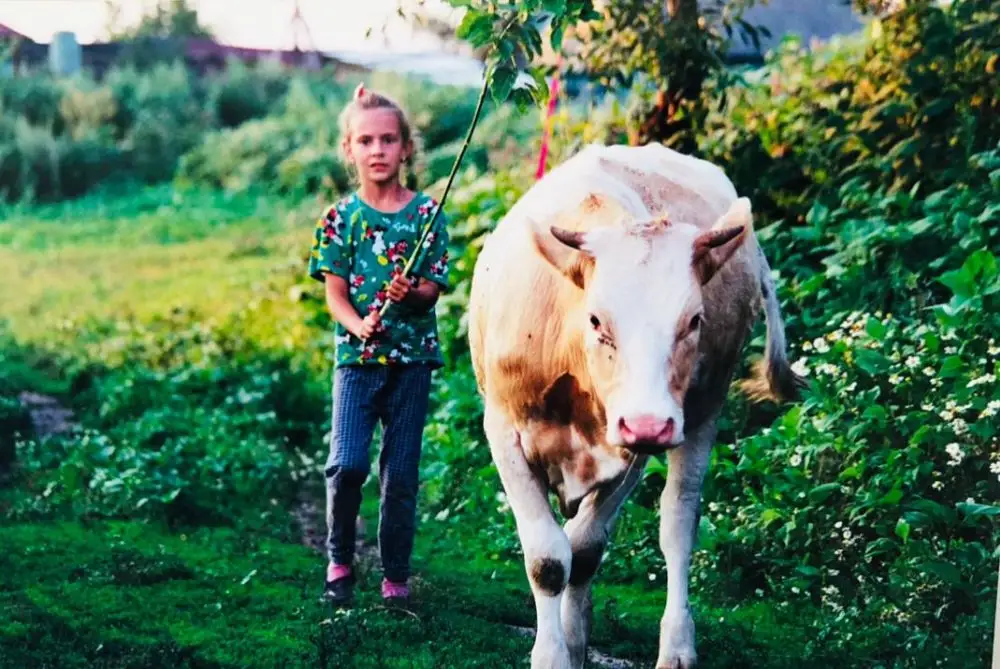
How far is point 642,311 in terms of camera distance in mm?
3434

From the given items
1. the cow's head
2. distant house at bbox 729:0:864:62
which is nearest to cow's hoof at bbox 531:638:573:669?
the cow's head

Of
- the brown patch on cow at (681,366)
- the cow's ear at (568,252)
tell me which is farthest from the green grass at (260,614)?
the cow's ear at (568,252)

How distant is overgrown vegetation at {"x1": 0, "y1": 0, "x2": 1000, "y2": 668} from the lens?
4641 mm

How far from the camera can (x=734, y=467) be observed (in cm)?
548

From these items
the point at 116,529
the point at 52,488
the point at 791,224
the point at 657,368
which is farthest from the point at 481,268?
the point at 791,224

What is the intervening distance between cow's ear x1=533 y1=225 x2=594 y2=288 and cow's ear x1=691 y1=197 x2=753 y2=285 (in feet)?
0.93

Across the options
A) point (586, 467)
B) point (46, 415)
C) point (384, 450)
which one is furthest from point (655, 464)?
point (46, 415)

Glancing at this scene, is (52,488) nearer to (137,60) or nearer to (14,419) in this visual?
(14,419)

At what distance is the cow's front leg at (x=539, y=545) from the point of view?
12.9ft

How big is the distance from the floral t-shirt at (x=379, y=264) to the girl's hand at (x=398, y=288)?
252 millimetres

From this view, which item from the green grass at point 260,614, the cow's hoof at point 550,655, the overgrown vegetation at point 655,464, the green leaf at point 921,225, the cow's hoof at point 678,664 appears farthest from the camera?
the green leaf at point 921,225

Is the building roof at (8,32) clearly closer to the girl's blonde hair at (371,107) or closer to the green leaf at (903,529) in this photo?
the girl's blonde hair at (371,107)

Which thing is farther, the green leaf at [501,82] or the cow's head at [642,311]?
the green leaf at [501,82]

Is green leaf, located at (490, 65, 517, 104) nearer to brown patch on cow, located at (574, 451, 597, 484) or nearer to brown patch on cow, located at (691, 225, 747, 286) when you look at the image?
brown patch on cow, located at (691, 225, 747, 286)
